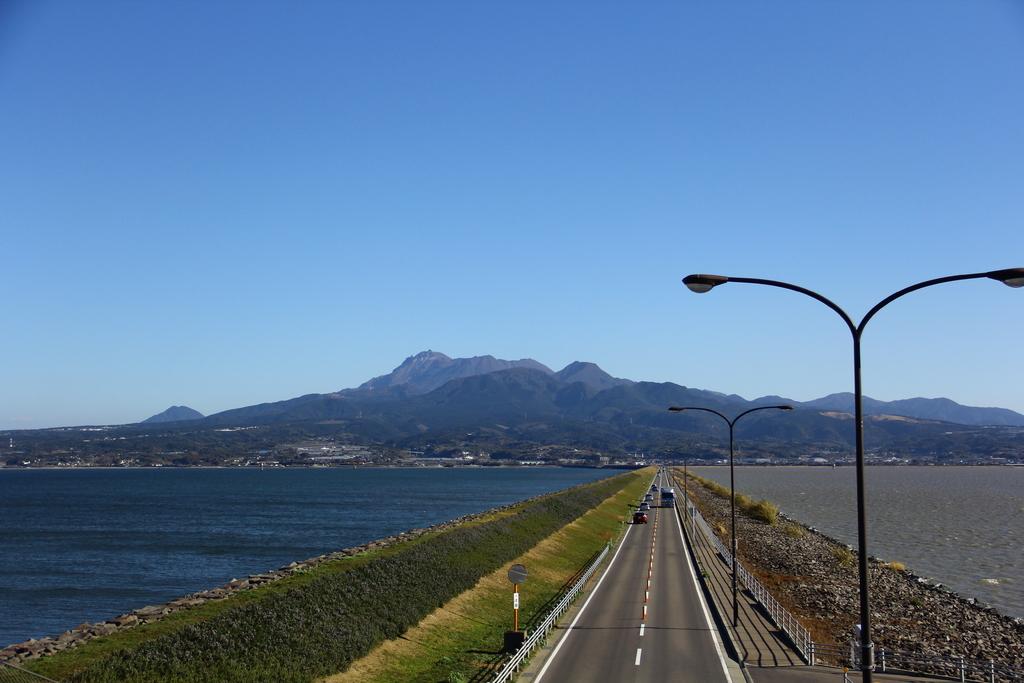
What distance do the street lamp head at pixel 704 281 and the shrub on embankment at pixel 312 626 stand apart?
17610mm

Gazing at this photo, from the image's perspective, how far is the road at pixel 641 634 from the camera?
96.8 ft

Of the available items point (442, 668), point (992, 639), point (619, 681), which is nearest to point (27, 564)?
point (442, 668)

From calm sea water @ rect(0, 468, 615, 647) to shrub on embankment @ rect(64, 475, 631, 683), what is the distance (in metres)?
25.0

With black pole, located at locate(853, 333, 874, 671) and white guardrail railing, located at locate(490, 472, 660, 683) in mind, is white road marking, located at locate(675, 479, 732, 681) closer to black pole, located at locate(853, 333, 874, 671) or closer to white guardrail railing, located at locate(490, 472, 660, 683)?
white guardrail railing, located at locate(490, 472, 660, 683)

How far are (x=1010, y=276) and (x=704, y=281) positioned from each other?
208 inches

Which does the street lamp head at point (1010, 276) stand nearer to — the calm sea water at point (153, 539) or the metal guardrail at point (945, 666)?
the metal guardrail at point (945, 666)

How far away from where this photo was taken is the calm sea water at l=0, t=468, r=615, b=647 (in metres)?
62.3

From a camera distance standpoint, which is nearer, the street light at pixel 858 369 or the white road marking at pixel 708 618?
the street light at pixel 858 369

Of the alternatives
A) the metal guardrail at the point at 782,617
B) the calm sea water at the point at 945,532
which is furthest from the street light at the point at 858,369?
the calm sea water at the point at 945,532

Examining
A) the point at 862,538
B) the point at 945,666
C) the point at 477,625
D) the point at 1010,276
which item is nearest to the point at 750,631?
the point at 945,666

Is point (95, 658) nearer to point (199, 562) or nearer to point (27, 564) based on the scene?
point (199, 562)

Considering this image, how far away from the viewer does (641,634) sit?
36.0 meters

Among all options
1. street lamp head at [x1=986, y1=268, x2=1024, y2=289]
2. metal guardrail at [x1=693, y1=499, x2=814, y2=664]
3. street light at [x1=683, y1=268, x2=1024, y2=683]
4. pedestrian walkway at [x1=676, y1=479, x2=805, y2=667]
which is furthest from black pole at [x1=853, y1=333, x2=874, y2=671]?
metal guardrail at [x1=693, y1=499, x2=814, y2=664]

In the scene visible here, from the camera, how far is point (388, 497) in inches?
7156
